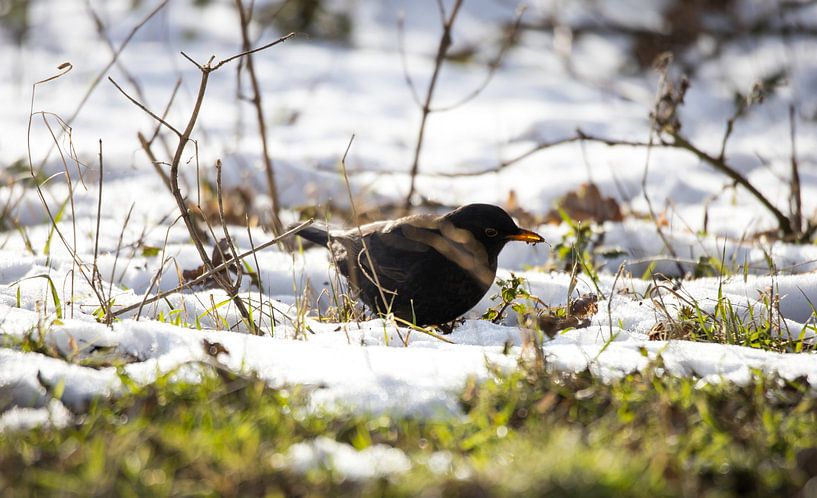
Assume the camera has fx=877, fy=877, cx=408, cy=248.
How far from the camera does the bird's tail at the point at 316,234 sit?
5.19m

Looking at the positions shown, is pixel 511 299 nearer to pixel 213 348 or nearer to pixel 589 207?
pixel 213 348

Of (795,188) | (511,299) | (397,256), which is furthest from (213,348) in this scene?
(795,188)

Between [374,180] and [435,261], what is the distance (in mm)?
2443

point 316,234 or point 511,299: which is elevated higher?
point 511,299

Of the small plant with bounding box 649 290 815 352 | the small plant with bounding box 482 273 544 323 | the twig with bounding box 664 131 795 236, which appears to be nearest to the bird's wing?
the small plant with bounding box 482 273 544 323

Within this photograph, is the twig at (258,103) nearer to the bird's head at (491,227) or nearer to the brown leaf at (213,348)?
the bird's head at (491,227)

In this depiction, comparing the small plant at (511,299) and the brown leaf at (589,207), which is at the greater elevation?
the small plant at (511,299)

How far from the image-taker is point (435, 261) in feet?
14.3

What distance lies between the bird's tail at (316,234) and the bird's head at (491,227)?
1.00m

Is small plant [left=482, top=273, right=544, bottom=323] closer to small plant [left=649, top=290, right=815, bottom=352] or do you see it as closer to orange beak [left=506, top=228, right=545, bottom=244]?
orange beak [left=506, top=228, right=545, bottom=244]

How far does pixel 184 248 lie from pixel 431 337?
208 cm

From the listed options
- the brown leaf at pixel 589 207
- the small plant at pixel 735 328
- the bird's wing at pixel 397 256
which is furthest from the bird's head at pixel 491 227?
the brown leaf at pixel 589 207

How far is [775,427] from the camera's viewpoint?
249cm

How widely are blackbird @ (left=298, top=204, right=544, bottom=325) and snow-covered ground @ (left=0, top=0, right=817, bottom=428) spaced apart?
0.24m
